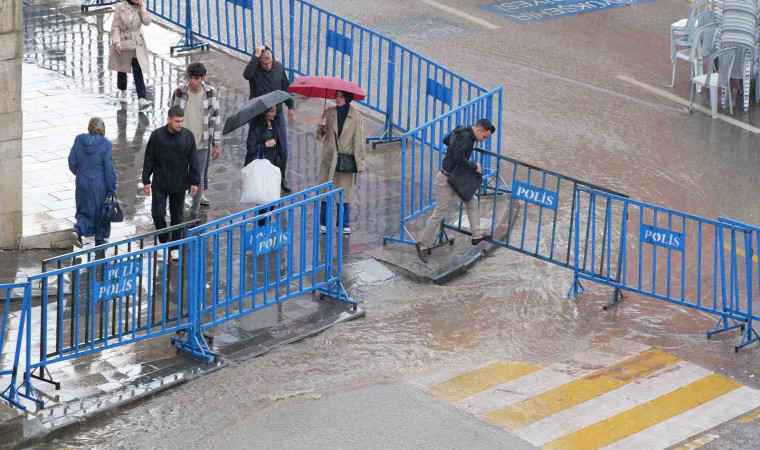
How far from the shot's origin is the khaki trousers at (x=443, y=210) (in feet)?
43.3

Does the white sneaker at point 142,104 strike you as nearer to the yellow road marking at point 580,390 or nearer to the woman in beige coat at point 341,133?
the woman in beige coat at point 341,133

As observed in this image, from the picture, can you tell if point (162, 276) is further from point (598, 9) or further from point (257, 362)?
point (598, 9)

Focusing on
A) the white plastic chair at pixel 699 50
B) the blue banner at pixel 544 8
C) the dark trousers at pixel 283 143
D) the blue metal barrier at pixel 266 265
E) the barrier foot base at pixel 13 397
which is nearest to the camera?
the barrier foot base at pixel 13 397

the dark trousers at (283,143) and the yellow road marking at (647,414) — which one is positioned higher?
the dark trousers at (283,143)

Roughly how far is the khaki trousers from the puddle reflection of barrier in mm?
1131

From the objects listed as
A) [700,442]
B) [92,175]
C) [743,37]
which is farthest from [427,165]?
[700,442]

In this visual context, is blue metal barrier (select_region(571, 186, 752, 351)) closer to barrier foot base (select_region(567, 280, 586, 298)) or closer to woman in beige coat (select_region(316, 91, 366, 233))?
barrier foot base (select_region(567, 280, 586, 298))

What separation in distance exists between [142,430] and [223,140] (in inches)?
277

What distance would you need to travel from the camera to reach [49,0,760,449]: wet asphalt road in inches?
410

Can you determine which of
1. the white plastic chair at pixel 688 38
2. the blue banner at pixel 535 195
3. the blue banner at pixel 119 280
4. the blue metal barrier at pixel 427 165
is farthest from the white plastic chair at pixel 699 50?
the blue banner at pixel 119 280

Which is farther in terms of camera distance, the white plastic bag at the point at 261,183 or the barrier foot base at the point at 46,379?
the white plastic bag at the point at 261,183

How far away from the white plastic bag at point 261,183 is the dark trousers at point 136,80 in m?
4.61

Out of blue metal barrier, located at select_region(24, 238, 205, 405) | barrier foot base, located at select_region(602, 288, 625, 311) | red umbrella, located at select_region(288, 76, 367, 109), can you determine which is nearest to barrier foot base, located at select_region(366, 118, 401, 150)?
red umbrella, located at select_region(288, 76, 367, 109)

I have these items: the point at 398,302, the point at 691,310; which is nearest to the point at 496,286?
the point at 398,302
